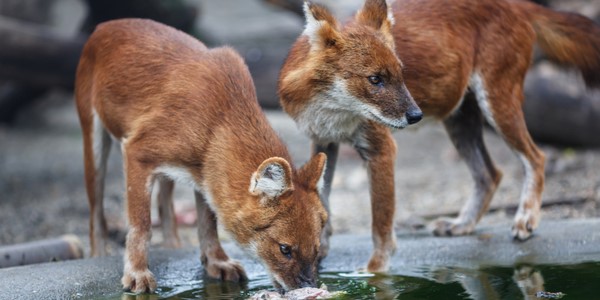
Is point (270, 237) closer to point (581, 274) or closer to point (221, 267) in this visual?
point (221, 267)

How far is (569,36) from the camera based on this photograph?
772cm

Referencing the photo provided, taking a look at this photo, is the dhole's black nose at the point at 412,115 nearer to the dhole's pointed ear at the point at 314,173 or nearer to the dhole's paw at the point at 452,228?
the dhole's pointed ear at the point at 314,173

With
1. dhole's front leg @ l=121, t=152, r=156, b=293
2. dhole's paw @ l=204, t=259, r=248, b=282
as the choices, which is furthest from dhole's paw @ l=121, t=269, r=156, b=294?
dhole's paw @ l=204, t=259, r=248, b=282

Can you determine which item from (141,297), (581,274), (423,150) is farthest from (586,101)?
(141,297)

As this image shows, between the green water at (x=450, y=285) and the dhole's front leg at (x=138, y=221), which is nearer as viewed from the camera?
the green water at (x=450, y=285)

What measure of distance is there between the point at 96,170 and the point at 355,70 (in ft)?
7.45

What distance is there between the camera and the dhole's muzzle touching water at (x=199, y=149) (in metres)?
5.53

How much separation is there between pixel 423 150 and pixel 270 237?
25.5ft

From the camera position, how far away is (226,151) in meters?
5.97

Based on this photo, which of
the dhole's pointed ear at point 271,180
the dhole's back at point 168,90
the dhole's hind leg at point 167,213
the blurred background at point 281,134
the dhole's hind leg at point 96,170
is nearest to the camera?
the dhole's pointed ear at point 271,180

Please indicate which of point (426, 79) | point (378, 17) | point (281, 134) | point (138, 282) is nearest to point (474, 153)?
point (426, 79)

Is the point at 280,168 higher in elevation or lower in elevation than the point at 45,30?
lower

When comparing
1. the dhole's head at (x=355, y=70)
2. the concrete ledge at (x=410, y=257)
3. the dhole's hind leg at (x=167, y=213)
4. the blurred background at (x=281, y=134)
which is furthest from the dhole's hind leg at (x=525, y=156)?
the dhole's hind leg at (x=167, y=213)

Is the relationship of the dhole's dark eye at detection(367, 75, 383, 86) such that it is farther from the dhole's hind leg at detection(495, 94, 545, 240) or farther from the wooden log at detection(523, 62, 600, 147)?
the wooden log at detection(523, 62, 600, 147)
